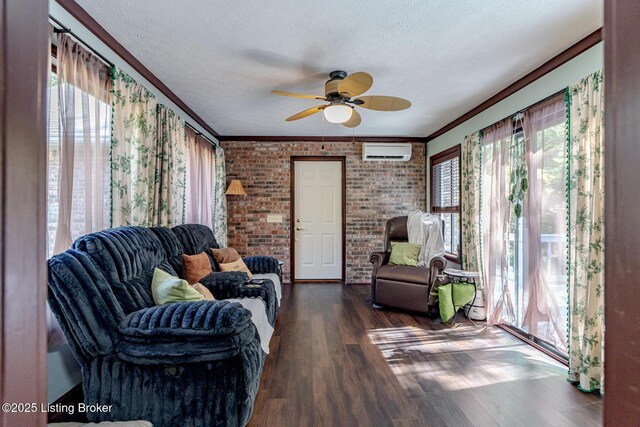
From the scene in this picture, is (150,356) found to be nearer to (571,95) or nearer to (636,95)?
(636,95)

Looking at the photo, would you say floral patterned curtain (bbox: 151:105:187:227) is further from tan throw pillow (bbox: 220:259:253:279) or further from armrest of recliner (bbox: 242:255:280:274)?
armrest of recliner (bbox: 242:255:280:274)

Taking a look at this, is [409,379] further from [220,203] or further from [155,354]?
[220,203]

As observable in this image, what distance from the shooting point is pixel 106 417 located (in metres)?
1.53

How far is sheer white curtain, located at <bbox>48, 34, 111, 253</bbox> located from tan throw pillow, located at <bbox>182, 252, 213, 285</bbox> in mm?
710

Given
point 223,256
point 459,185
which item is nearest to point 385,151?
point 459,185

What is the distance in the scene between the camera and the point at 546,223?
101 inches

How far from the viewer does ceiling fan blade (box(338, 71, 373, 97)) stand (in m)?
2.15

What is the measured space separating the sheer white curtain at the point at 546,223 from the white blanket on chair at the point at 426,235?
3.72ft

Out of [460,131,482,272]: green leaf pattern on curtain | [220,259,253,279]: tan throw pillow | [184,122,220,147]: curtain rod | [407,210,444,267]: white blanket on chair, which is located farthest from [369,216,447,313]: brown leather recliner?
[184,122,220,147]: curtain rod

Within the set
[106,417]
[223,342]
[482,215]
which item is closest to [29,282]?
[223,342]

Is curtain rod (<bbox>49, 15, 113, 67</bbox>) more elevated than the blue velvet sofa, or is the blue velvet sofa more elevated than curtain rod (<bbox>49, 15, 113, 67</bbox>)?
curtain rod (<bbox>49, 15, 113, 67</bbox>)

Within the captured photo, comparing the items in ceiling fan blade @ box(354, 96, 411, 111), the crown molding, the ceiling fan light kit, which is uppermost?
the crown molding

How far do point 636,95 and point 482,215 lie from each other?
340 centimetres

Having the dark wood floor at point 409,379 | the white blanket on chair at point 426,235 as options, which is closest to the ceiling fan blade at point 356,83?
the dark wood floor at point 409,379
